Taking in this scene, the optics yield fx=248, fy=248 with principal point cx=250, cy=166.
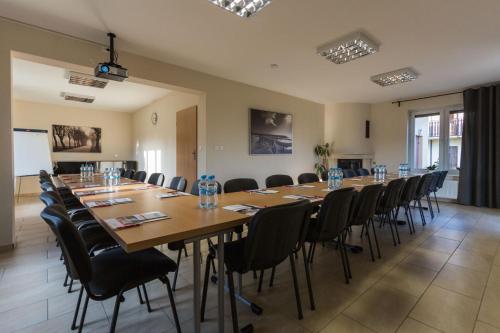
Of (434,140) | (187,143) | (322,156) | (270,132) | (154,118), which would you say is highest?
(154,118)

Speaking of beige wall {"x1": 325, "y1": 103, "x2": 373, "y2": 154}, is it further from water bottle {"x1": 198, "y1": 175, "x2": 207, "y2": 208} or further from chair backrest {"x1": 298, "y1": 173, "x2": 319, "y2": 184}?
water bottle {"x1": 198, "y1": 175, "x2": 207, "y2": 208}

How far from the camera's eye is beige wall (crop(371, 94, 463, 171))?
6.57 meters

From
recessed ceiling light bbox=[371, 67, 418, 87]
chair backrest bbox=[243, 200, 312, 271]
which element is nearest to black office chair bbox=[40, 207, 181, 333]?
chair backrest bbox=[243, 200, 312, 271]

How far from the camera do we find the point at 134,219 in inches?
56.7

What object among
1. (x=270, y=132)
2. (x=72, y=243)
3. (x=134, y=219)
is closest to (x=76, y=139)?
(x=270, y=132)

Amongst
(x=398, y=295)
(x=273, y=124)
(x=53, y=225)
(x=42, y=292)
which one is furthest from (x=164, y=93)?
(x=398, y=295)

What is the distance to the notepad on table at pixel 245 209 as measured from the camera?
1.65 metres

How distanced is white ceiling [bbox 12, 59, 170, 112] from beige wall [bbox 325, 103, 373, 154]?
485cm

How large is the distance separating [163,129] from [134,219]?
5.98 m

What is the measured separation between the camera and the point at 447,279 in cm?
225

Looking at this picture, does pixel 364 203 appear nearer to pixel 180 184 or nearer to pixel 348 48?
pixel 180 184

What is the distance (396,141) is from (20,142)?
10.2 meters

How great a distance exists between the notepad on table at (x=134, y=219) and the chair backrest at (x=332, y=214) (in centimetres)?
114

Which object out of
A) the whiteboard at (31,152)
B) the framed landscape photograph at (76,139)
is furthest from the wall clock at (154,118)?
the whiteboard at (31,152)
